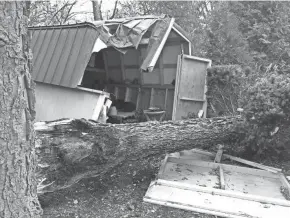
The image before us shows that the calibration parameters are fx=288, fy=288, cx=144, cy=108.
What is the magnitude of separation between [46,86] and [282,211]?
5605 millimetres

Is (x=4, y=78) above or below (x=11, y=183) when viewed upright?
above

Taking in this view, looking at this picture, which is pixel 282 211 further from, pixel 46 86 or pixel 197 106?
pixel 46 86

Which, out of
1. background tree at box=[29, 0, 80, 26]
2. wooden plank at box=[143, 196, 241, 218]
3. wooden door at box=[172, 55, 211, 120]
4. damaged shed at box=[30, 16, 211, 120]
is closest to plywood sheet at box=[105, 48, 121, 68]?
damaged shed at box=[30, 16, 211, 120]

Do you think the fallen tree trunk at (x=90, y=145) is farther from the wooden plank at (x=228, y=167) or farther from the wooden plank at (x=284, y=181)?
the wooden plank at (x=284, y=181)

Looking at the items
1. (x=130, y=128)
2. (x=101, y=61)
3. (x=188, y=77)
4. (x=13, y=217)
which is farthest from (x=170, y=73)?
(x=13, y=217)

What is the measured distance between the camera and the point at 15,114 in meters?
1.85

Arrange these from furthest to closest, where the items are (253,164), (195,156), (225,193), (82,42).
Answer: (82,42)
(195,156)
(253,164)
(225,193)

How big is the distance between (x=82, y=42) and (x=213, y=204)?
178 inches

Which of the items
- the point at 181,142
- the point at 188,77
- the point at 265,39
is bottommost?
the point at 181,142

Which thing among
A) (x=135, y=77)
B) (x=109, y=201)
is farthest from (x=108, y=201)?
(x=135, y=77)

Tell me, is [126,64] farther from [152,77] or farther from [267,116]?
[267,116]

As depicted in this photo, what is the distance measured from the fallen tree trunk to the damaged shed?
2.22m

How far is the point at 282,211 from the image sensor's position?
148 inches

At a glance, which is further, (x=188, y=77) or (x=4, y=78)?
(x=188, y=77)
